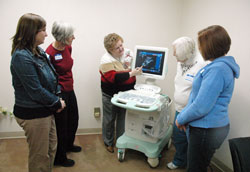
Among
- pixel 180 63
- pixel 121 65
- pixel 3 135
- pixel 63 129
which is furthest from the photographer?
pixel 3 135

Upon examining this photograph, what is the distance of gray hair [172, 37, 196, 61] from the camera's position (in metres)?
1.68

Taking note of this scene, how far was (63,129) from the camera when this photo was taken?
1978 millimetres

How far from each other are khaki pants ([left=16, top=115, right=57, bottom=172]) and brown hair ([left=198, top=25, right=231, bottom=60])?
3.96 ft

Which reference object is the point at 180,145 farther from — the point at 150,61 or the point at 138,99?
the point at 150,61

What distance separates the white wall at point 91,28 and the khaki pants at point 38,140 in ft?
3.70

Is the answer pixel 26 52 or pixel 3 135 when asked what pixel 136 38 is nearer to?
pixel 26 52

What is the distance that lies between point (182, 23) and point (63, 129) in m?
2.01

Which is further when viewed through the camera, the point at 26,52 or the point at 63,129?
the point at 63,129

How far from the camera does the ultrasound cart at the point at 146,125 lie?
6.16ft

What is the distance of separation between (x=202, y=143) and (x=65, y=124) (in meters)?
1.29

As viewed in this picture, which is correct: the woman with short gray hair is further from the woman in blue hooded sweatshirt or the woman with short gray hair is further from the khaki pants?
the woman in blue hooded sweatshirt

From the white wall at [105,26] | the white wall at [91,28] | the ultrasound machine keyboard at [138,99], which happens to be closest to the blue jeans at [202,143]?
the ultrasound machine keyboard at [138,99]

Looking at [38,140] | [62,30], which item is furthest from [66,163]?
[62,30]

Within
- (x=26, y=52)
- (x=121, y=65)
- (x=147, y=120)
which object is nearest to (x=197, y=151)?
(x=147, y=120)
